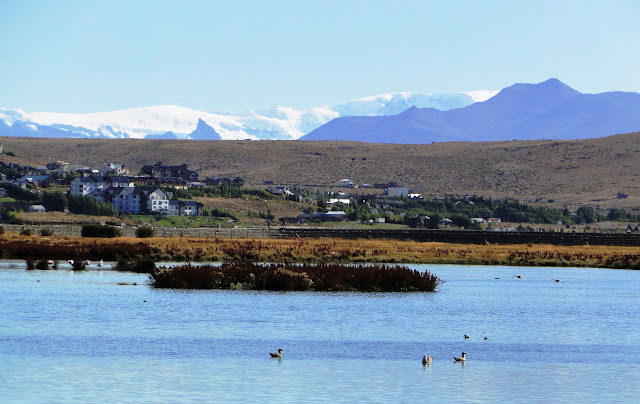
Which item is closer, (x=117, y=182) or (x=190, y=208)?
(x=190, y=208)

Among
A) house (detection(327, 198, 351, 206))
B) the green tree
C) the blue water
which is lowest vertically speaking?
the blue water

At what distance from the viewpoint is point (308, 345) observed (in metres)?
25.8

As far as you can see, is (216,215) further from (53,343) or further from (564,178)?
(53,343)

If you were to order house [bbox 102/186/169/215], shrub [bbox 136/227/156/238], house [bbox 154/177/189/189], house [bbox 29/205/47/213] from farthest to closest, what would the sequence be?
house [bbox 154/177/189/189] → house [bbox 102/186/169/215] → house [bbox 29/205/47/213] → shrub [bbox 136/227/156/238]

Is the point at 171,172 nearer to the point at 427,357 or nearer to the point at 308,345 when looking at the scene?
the point at 308,345

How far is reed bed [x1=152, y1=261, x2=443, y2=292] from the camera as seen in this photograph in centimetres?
4106

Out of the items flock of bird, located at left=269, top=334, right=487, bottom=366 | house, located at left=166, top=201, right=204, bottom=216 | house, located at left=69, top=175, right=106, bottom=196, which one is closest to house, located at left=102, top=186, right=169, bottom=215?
house, located at left=166, top=201, right=204, bottom=216

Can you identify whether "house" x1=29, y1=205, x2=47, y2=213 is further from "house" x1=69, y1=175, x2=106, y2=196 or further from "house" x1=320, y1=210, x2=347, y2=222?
"house" x1=320, y1=210, x2=347, y2=222

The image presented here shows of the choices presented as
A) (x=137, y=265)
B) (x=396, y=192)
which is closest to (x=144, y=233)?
(x=137, y=265)

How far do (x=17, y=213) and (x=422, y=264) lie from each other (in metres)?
65.8

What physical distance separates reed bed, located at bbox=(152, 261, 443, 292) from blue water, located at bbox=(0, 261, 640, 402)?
1353 mm

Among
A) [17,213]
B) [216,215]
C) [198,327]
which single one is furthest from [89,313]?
[216,215]

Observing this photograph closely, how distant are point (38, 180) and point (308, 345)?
138 meters

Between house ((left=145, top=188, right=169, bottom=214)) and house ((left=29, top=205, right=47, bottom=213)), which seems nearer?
house ((left=29, top=205, right=47, bottom=213))
